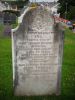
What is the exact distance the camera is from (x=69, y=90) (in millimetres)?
10922

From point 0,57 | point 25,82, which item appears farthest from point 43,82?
point 0,57

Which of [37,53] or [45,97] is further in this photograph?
[45,97]

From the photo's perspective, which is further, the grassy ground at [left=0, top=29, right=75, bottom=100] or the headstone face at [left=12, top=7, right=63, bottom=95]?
the grassy ground at [left=0, top=29, right=75, bottom=100]

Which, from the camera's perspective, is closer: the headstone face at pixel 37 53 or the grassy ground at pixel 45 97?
the headstone face at pixel 37 53

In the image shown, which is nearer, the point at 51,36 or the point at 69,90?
the point at 51,36

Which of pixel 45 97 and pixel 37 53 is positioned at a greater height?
pixel 37 53

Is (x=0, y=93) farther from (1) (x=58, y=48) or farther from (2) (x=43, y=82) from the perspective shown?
(1) (x=58, y=48)

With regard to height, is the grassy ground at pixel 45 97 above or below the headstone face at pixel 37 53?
below

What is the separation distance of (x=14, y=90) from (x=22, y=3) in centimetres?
12670

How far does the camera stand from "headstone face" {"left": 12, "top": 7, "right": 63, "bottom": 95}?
9.85m

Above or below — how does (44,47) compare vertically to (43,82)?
above

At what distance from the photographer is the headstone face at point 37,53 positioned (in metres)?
9.85

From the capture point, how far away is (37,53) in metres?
9.99

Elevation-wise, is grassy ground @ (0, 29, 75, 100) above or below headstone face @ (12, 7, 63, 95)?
below
